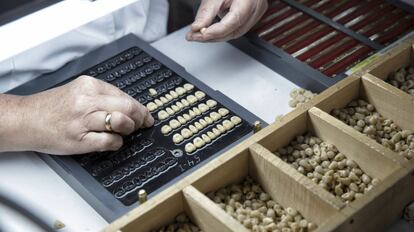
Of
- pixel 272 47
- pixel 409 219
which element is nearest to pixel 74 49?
pixel 272 47

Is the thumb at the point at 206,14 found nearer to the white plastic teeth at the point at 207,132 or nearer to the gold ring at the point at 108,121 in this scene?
the white plastic teeth at the point at 207,132

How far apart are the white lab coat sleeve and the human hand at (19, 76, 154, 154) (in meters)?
0.21

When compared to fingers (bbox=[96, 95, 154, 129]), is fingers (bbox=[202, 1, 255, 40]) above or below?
above

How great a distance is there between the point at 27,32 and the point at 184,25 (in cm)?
105

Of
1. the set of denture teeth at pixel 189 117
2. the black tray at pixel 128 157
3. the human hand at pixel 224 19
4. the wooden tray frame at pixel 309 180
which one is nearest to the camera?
the wooden tray frame at pixel 309 180

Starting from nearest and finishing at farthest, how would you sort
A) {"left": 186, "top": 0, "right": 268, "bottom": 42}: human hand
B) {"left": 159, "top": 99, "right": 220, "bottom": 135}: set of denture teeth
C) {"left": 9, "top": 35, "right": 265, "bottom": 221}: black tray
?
{"left": 9, "top": 35, "right": 265, "bottom": 221}: black tray < {"left": 159, "top": 99, "right": 220, "bottom": 135}: set of denture teeth < {"left": 186, "top": 0, "right": 268, "bottom": 42}: human hand

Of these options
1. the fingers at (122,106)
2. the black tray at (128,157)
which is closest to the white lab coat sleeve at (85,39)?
the black tray at (128,157)

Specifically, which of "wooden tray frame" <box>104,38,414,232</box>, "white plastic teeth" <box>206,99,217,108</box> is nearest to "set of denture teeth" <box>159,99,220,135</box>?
"white plastic teeth" <box>206,99,217,108</box>

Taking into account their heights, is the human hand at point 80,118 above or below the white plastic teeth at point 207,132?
above

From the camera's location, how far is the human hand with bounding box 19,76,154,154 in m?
1.39

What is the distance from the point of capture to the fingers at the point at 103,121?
1372 millimetres

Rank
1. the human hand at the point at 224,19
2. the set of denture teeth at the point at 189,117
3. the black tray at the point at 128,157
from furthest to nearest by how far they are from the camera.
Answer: the human hand at the point at 224,19
the set of denture teeth at the point at 189,117
the black tray at the point at 128,157

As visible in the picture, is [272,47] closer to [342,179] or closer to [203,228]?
[342,179]

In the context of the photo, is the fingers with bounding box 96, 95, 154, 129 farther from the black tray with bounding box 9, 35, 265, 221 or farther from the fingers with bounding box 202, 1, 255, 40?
the fingers with bounding box 202, 1, 255, 40
